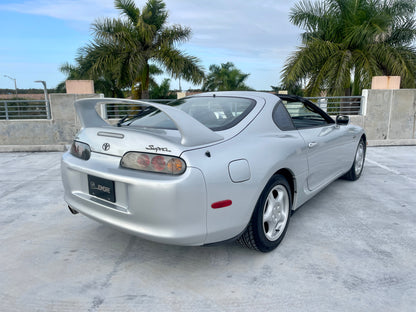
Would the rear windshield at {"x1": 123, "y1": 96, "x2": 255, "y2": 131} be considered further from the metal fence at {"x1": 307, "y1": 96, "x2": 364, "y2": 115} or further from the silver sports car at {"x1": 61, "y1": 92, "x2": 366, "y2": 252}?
the metal fence at {"x1": 307, "y1": 96, "x2": 364, "y2": 115}

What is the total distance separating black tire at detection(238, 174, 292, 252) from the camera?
8.09 feet

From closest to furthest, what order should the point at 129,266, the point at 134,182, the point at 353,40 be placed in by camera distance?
1. the point at 134,182
2. the point at 129,266
3. the point at 353,40

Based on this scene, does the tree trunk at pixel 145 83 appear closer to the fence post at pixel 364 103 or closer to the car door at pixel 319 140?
the fence post at pixel 364 103

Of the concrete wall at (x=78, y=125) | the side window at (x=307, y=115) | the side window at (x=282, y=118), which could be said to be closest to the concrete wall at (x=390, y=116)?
the concrete wall at (x=78, y=125)

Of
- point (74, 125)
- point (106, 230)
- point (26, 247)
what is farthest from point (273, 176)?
point (74, 125)

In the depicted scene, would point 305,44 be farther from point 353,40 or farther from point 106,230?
point 106,230

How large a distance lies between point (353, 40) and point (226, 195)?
11952mm

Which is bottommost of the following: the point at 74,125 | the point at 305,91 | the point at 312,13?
the point at 74,125

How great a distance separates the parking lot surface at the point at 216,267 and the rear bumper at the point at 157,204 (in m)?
0.41

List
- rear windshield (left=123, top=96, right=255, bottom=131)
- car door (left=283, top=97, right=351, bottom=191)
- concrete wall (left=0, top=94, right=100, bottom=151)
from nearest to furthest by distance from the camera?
1. rear windshield (left=123, top=96, right=255, bottom=131)
2. car door (left=283, top=97, right=351, bottom=191)
3. concrete wall (left=0, top=94, right=100, bottom=151)

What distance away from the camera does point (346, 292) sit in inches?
85.3

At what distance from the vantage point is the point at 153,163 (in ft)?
6.92

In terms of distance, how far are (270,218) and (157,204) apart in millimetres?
1064

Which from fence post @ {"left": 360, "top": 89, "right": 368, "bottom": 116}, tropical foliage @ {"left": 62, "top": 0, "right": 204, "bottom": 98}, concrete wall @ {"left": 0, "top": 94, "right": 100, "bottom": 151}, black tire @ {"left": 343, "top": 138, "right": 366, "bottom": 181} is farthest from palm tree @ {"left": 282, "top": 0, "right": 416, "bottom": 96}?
concrete wall @ {"left": 0, "top": 94, "right": 100, "bottom": 151}
